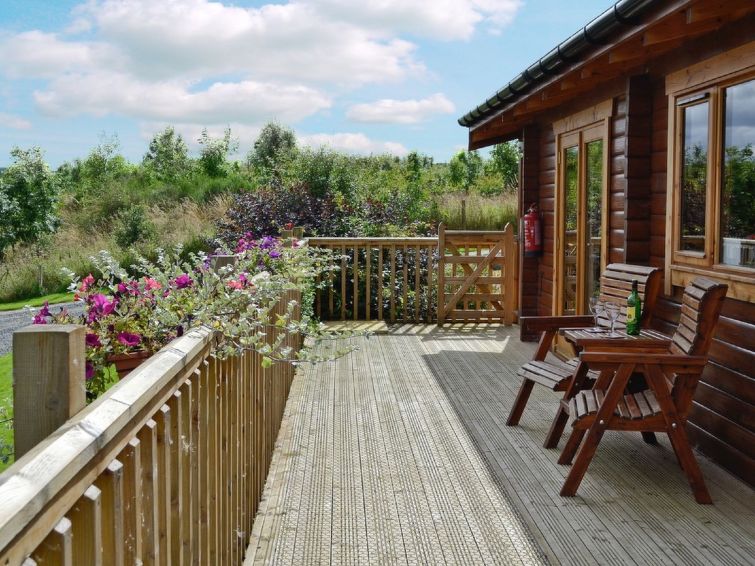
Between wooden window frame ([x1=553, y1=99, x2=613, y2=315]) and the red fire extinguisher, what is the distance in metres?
0.56

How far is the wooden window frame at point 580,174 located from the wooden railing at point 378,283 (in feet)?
7.53

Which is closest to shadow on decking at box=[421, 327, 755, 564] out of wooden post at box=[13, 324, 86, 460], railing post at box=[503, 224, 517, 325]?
wooden post at box=[13, 324, 86, 460]

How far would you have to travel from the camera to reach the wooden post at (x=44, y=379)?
1237mm

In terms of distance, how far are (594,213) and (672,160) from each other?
164 cm

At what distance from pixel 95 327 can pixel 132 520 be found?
44.1 inches

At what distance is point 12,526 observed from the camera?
3.13ft

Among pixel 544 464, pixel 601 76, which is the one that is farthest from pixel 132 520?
pixel 601 76

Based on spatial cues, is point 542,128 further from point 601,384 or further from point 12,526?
point 12,526

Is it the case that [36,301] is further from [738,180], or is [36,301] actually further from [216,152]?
[216,152]

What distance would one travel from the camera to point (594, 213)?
686cm

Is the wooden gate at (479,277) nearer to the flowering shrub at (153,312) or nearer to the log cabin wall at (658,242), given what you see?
the log cabin wall at (658,242)

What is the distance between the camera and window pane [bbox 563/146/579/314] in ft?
24.1

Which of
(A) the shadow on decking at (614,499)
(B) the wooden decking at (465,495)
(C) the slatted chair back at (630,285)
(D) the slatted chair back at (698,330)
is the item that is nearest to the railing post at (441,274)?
(B) the wooden decking at (465,495)

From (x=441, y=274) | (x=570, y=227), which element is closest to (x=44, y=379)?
(x=570, y=227)
